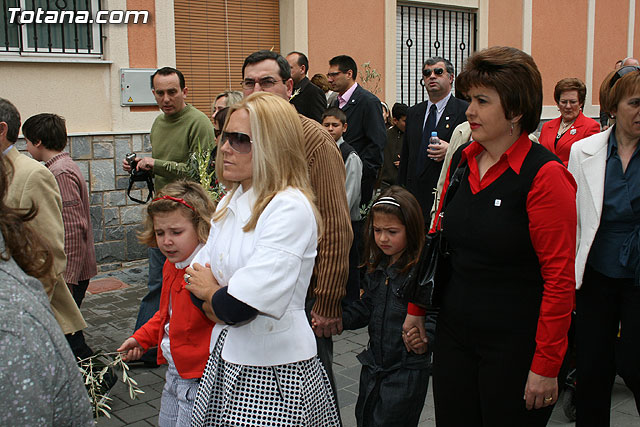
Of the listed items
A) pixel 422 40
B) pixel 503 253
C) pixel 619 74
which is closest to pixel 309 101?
pixel 619 74

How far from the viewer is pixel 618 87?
3.32 m

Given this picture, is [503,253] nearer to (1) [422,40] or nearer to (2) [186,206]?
(2) [186,206]

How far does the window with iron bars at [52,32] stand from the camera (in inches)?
316

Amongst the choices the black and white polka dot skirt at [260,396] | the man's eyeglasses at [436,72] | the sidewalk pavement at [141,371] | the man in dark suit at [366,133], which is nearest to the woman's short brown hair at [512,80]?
the black and white polka dot skirt at [260,396]

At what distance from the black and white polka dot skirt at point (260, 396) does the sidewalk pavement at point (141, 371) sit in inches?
70.5

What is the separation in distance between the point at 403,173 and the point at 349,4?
5.68m

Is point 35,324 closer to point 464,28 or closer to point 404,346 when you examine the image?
point 404,346

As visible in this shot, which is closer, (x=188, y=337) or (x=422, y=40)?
(x=188, y=337)

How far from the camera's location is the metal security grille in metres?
12.6

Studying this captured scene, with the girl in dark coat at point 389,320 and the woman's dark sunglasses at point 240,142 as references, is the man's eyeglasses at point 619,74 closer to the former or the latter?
the girl in dark coat at point 389,320

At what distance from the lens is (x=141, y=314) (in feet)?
17.2

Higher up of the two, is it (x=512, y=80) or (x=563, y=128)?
(x=512, y=80)

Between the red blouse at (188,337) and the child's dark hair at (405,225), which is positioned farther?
the child's dark hair at (405,225)

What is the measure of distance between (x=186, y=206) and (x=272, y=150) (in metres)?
1.10
